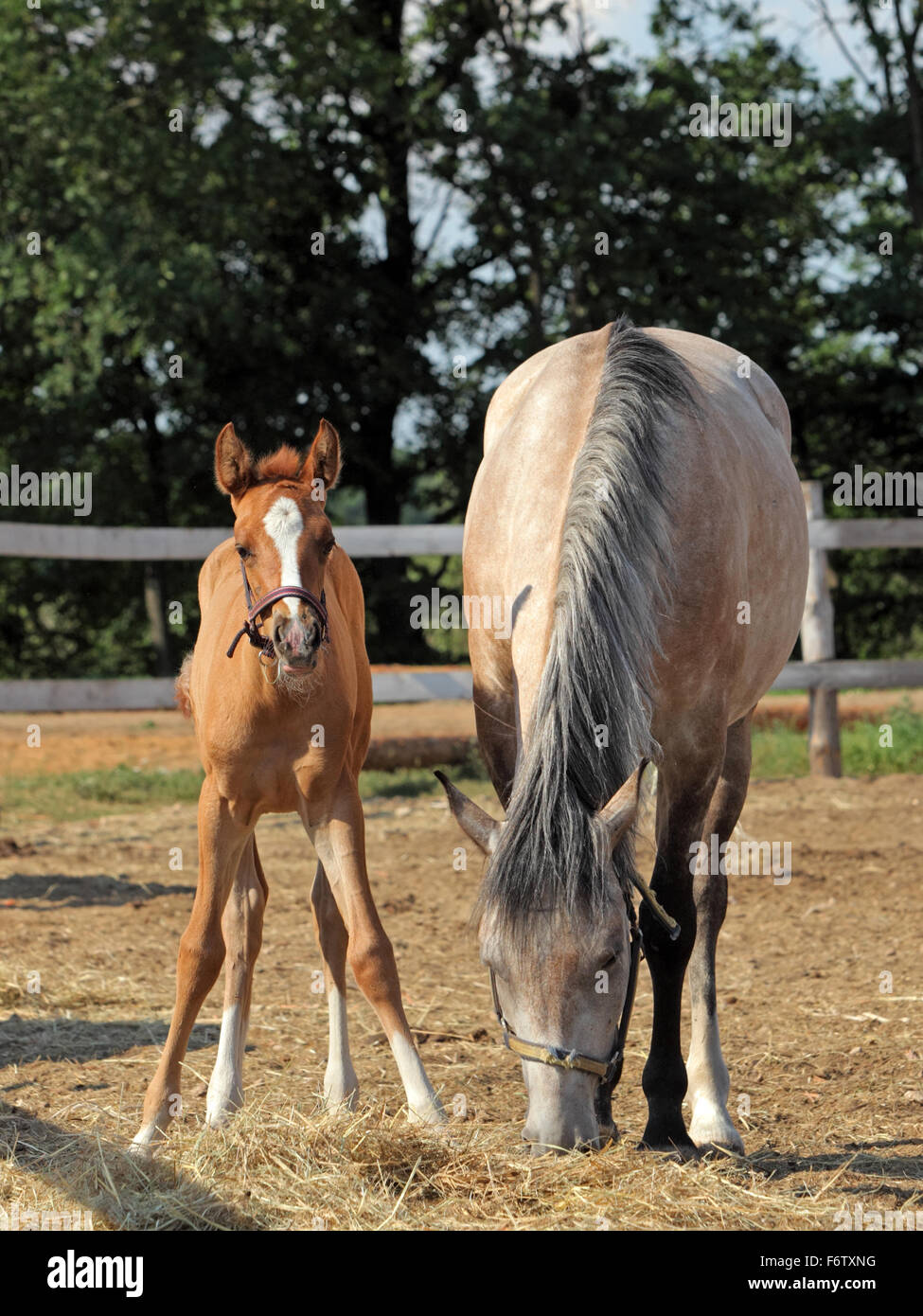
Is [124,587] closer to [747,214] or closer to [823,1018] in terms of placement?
[747,214]

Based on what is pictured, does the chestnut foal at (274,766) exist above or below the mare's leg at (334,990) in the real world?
above

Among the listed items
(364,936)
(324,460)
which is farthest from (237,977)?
(324,460)

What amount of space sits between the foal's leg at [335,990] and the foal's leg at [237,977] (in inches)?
7.1

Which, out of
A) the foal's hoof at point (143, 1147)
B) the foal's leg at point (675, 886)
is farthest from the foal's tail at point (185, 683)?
the foal's leg at point (675, 886)

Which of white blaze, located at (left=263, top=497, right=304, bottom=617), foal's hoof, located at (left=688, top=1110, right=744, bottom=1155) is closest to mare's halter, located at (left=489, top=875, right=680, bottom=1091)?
foal's hoof, located at (left=688, top=1110, right=744, bottom=1155)

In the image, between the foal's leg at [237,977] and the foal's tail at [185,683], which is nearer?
the foal's leg at [237,977]

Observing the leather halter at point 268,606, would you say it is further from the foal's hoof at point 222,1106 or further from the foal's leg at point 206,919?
the foal's hoof at point 222,1106

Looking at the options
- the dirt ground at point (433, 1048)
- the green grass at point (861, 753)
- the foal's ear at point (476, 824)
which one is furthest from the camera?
the green grass at point (861, 753)

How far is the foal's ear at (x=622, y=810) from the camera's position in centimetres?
262

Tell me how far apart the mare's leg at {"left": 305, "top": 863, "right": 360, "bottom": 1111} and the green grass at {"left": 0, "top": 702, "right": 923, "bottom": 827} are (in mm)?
4222

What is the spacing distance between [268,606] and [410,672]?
5543 millimetres

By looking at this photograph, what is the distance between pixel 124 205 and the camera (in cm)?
1504

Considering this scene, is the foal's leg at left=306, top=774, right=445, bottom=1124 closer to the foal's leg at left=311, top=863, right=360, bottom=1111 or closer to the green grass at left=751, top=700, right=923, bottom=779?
the foal's leg at left=311, top=863, right=360, bottom=1111

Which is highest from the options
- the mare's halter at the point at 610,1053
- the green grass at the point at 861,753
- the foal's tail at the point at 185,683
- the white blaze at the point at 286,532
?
the white blaze at the point at 286,532
